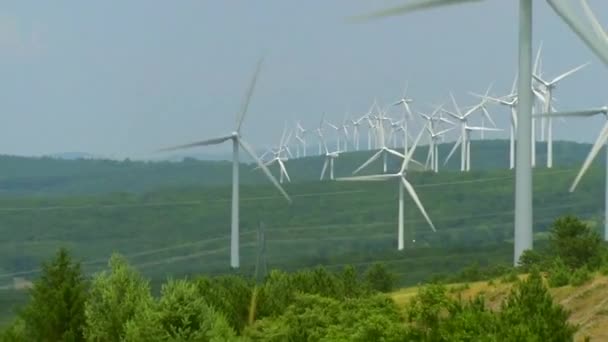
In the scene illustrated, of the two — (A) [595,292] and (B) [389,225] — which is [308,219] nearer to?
(B) [389,225]

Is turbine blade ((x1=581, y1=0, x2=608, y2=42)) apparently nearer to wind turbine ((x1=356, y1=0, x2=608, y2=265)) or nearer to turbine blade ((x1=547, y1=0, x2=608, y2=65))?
turbine blade ((x1=547, y1=0, x2=608, y2=65))

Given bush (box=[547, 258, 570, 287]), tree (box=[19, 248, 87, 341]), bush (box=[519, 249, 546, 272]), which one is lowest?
tree (box=[19, 248, 87, 341])

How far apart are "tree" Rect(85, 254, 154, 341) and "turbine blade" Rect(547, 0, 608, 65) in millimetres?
11607

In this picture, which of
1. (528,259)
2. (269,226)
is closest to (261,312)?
(528,259)

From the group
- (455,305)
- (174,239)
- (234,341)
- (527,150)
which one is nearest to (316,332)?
(234,341)

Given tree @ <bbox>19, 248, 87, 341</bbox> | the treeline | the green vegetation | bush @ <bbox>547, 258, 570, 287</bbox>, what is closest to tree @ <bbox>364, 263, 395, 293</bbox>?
the treeline

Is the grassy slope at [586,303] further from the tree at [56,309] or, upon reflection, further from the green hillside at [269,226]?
the green hillside at [269,226]

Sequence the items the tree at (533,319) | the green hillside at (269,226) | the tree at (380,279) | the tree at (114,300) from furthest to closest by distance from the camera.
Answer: the green hillside at (269,226) < the tree at (380,279) < the tree at (114,300) < the tree at (533,319)

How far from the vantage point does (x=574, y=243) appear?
45.1 m

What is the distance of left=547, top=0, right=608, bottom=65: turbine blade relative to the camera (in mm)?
22703

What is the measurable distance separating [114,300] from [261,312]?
5918 millimetres

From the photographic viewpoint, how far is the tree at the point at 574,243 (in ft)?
144

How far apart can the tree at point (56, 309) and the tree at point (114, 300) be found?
67cm

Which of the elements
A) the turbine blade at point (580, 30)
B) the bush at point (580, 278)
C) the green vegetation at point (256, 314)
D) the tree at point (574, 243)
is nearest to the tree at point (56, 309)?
the green vegetation at point (256, 314)
